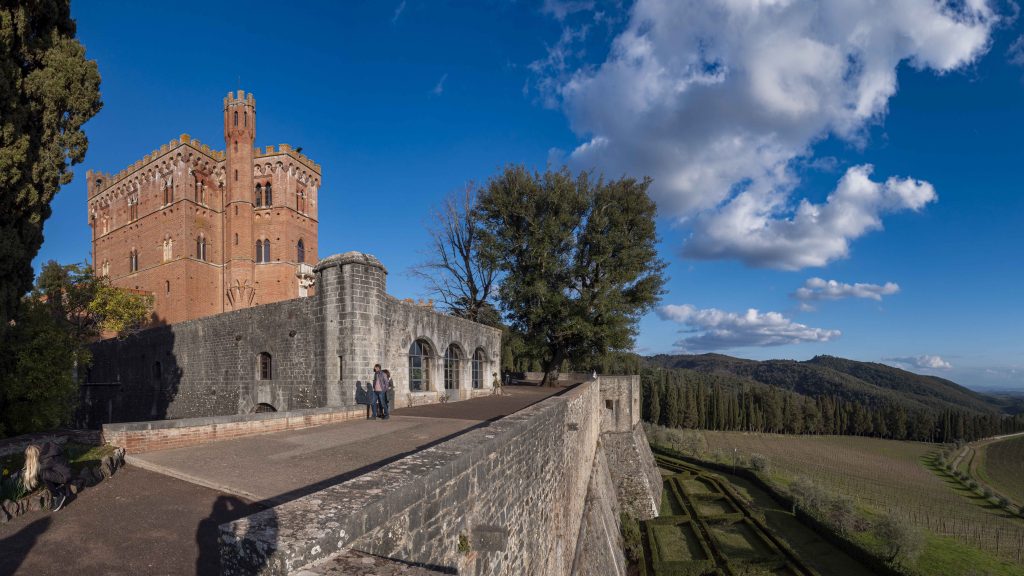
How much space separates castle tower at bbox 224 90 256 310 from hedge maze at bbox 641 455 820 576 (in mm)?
29414

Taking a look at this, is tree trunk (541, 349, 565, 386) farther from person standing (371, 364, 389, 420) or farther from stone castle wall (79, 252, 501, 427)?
person standing (371, 364, 389, 420)

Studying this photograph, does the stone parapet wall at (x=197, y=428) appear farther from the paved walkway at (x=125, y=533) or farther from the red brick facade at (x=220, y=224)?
the red brick facade at (x=220, y=224)

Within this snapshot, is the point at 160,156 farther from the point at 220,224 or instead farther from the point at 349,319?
A: the point at 349,319

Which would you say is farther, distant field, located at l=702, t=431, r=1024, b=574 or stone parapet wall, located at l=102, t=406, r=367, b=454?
distant field, located at l=702, t=431, r=1024, b=574

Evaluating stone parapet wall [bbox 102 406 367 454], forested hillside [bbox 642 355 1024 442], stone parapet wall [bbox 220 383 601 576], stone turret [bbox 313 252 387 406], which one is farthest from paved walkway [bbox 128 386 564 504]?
forested hillside [bbox 642 355 1024 442]

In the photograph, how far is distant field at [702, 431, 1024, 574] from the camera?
3198 cm

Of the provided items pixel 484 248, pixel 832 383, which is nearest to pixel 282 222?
pixel 484 248

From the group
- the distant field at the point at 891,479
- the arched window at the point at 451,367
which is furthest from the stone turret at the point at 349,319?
the distant field at the point at 891,479

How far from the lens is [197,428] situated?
25.9ft

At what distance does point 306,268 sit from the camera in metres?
34.0

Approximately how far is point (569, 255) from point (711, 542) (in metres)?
15.0

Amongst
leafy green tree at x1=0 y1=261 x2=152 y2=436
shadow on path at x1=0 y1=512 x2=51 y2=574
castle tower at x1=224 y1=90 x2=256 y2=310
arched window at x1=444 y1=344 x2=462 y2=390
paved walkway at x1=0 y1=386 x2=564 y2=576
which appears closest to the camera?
shadow on path at x1=0 y1=512 x2=51 y2=574

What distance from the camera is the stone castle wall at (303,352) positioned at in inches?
468

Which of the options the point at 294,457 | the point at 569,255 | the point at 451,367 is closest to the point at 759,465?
the point at 569,255
